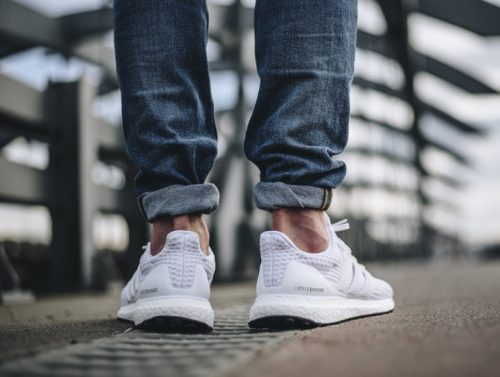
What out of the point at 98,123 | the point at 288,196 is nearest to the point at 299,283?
the point at 288,196

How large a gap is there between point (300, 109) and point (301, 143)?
0.06 metres

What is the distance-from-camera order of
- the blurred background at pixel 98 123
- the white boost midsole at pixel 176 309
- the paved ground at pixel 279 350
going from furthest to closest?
the blurred background at pixel 98 123 → the white boost midsole at pixel 176 309 → the paved ground at pixel 279 350

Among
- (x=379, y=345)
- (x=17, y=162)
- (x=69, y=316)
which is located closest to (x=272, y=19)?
(x=379, y=345)

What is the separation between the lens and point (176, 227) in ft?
3.04

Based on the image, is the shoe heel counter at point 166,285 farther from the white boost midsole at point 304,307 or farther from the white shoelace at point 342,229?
the white shoelace at point 342,229

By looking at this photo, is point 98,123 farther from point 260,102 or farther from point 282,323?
→ point 282,323

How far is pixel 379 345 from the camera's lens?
668 millimetres

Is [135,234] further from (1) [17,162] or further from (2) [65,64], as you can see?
(2) [65,64]

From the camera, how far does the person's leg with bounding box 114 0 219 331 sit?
91 centimetres

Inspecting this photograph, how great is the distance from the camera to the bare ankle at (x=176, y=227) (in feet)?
3.04

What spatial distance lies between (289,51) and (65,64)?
305cm

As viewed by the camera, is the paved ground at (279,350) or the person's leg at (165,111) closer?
the paved ground at (279,350)

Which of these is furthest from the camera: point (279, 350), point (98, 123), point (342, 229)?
point (98, 123)

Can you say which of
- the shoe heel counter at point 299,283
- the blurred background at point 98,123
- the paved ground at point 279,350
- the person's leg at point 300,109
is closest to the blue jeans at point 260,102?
the person's leg at point 300,109
